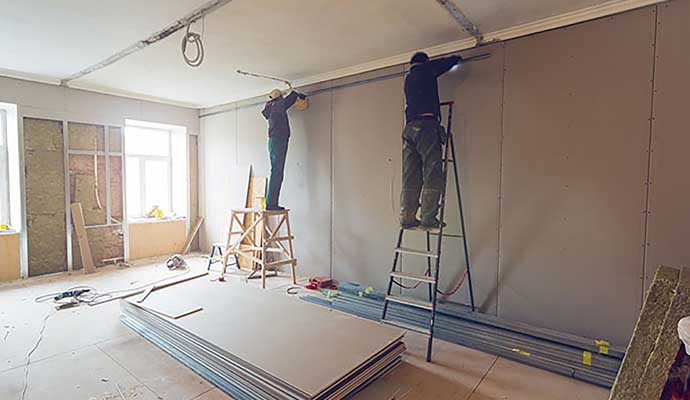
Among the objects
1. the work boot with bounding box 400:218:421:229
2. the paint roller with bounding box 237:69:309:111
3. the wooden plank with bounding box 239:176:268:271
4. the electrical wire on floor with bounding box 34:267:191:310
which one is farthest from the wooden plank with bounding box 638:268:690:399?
the electrical wire on floor with bounding box 34:267:191:310

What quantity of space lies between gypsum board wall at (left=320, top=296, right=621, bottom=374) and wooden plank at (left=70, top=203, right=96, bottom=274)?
4019 mm

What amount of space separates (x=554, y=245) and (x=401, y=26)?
2299 mm

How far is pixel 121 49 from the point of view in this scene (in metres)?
3.67

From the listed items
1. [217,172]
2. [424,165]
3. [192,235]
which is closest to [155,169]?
[217,172]

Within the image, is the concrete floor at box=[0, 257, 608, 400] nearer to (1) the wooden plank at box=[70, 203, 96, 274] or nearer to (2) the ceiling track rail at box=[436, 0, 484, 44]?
(1) the wooden plank at box=[70, 203, 96, 274]

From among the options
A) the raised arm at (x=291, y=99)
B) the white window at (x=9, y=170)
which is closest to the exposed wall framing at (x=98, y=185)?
the white window at (x=9, y=170)

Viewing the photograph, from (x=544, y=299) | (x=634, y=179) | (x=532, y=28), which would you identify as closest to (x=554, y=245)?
(x=544, y=299)

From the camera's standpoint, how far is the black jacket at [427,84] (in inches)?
125

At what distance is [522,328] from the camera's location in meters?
2.92

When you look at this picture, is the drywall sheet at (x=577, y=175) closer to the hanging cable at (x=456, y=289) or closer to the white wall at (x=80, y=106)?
the hanging cable at (x=456, y=289)

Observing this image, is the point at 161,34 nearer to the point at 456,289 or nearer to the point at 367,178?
the point at 367,178

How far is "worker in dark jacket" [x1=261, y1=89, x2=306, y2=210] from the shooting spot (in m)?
4.61

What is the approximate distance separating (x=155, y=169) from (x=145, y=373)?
181 inches

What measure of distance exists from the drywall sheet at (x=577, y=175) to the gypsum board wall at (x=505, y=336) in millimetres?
305
